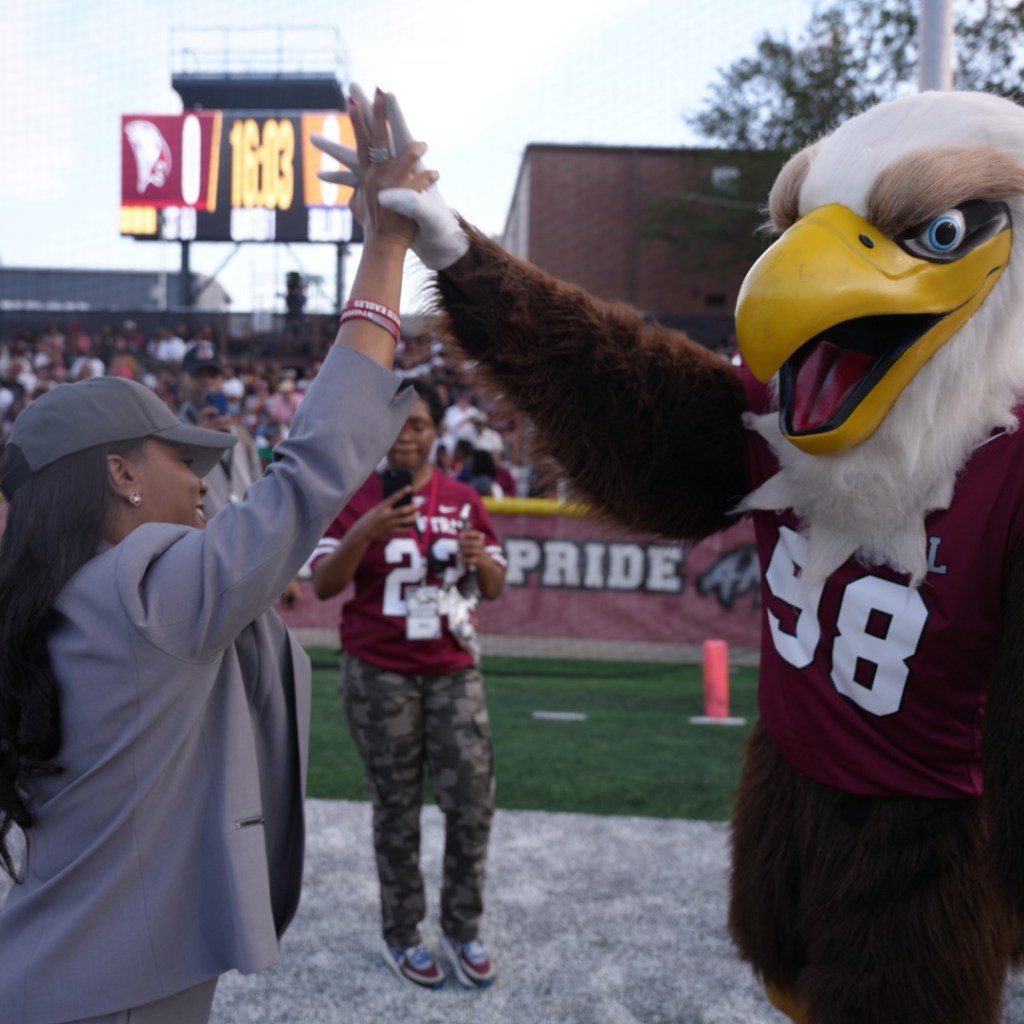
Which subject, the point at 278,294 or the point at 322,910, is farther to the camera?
the point at 278,294

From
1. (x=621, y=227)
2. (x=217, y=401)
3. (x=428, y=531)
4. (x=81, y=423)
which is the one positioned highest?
(x=621, y=227)

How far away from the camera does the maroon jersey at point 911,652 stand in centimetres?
179

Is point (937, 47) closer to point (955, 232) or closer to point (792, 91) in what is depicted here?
point (955, 232)

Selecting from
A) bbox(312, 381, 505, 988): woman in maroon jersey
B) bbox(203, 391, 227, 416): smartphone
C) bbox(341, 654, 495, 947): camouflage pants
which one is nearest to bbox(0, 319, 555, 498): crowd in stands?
bbox(203, 391, 227, 416): smartphone

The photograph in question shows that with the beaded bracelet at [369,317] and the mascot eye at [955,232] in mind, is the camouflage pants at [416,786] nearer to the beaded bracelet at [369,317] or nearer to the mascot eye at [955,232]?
the beaded bracelet at [369,317]

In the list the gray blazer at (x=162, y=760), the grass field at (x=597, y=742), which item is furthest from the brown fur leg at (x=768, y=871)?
the grass field at (x=597, y=742)

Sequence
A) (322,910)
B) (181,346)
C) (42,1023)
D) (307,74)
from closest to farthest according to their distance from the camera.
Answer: (42,1023) → (322,910) → (181,346) → (307,74)

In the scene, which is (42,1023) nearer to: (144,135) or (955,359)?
(955,359)

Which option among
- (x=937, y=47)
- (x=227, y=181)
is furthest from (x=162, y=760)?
(x=227, y=181)

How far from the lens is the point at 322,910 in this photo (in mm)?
3707

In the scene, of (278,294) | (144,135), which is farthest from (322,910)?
(144,135)

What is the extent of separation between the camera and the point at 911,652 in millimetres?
1839

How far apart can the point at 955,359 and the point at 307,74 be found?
84.6 feet

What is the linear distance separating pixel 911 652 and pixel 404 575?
6.10ft
